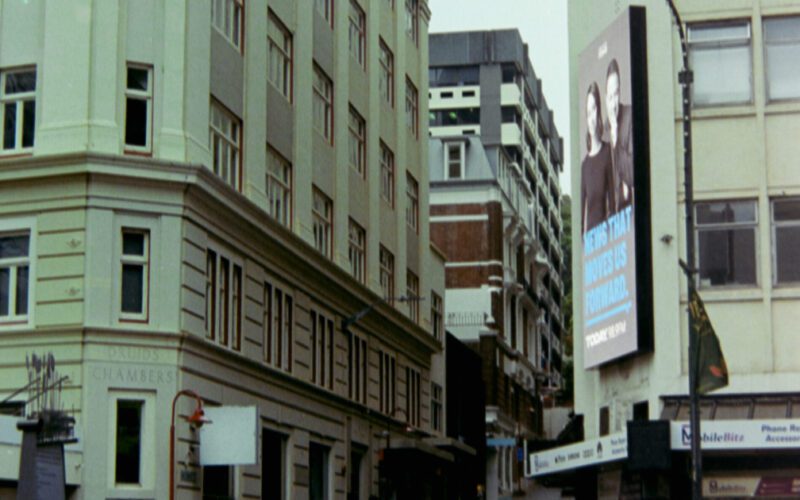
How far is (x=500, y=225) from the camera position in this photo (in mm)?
84812

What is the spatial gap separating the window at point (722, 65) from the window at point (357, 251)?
689 inches

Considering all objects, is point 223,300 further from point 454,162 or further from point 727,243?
point 454,162

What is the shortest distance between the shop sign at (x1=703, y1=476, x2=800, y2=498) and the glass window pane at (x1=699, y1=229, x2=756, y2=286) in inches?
173

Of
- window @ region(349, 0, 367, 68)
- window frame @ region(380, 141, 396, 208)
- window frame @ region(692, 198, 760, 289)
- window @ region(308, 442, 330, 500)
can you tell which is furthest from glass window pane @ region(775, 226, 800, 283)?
window frame @ region(380, 141, 396, 208)

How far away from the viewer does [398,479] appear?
56.5 meters

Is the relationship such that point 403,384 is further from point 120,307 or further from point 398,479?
point 120,307

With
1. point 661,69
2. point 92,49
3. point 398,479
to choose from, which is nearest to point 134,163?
point 92,49

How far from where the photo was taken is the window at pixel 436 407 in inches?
2576

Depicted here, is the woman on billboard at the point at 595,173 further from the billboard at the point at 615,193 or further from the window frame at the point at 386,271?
the window frame at the point at 386,271

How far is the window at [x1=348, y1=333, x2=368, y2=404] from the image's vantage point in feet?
172

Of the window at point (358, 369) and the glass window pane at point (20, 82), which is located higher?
the glass window pane at point (20, 82)

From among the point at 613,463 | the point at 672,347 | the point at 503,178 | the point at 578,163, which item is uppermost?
the point at 503,178

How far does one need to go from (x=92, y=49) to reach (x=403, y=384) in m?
26.0

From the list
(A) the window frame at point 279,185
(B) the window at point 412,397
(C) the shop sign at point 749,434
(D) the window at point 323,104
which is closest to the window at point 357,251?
(D) the window at point 323,104
